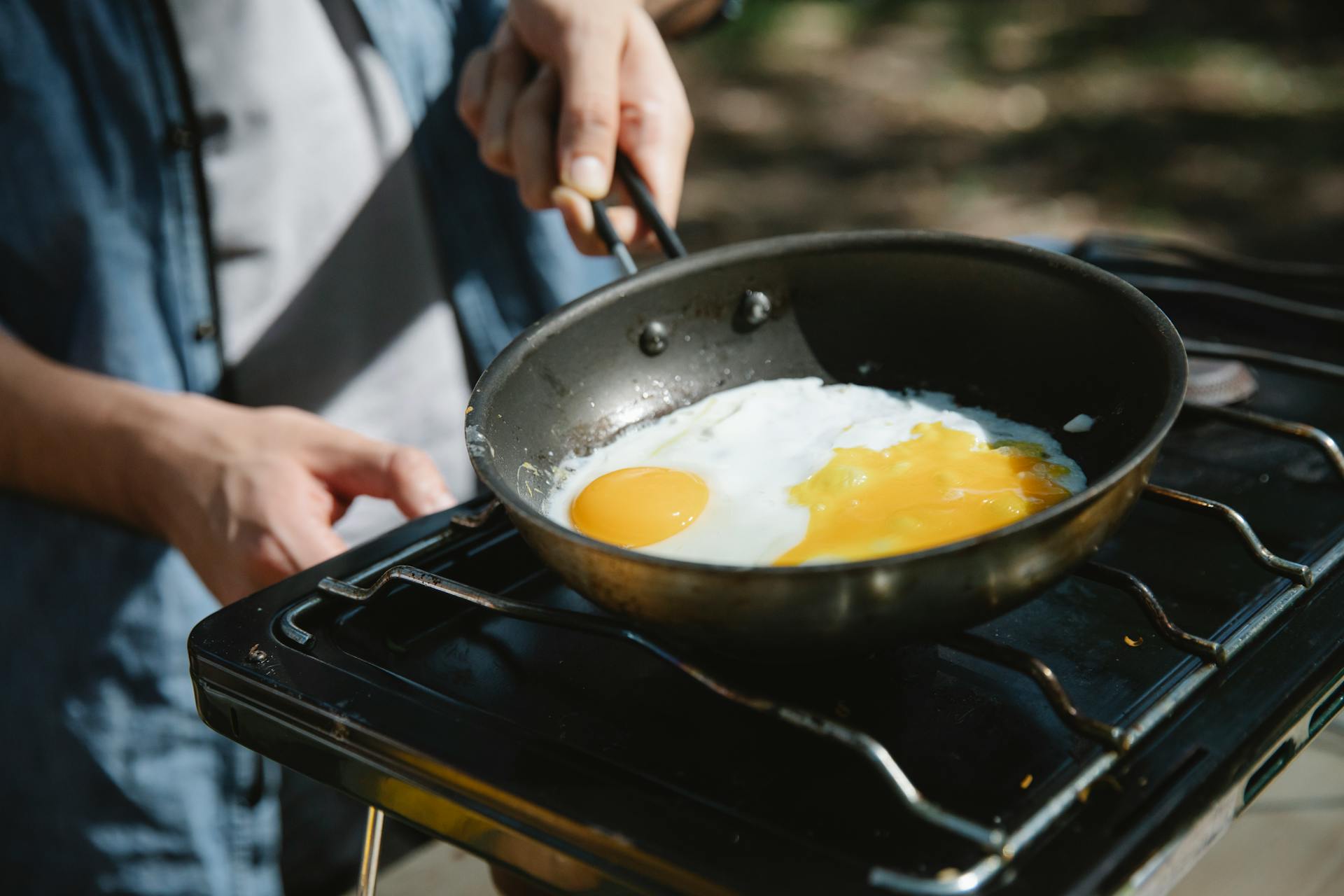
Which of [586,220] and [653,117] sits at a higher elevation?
[653,117]

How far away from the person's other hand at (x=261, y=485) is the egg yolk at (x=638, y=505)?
292 millimetres

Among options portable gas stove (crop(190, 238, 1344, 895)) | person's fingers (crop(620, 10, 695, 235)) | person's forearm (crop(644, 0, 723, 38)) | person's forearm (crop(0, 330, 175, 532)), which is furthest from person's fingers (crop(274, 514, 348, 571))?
person's forearm (crop(644, 0, 723, 38))

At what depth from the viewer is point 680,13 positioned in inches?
90.6

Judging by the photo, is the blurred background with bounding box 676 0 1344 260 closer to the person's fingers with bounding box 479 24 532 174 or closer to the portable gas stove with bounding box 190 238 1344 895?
the person's fingers with bounding box 479 24 532 174

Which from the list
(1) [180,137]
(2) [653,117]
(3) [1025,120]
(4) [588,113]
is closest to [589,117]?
(4) [588,113]

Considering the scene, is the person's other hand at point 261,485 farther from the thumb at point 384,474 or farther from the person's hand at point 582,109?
the person's hand at point 582,109

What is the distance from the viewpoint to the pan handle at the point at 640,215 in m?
1.46

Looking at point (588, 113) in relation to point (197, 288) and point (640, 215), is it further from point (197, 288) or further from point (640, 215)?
point (197, 288)

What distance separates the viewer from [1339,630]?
964mm

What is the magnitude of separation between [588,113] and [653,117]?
122 millimetres

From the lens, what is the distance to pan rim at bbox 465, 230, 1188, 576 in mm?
804

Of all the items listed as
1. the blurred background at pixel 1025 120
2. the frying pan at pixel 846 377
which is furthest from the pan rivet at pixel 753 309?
the blurred background at pixel 1025 120

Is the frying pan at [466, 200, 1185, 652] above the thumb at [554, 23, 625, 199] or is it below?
below

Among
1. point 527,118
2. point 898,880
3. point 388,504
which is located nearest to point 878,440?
point 898,880
